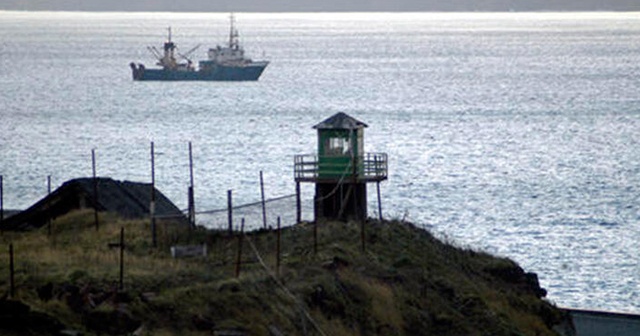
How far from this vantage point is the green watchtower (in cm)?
4575

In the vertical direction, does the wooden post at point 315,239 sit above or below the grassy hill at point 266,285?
above

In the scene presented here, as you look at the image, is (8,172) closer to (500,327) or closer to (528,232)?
(528,232)

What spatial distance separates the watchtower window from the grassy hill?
2826 mm

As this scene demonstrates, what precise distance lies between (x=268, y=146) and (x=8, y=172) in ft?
70.3

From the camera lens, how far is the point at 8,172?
9256 cm

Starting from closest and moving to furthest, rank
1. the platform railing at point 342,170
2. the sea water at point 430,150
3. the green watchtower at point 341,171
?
1. the green watchtower at point 341,171
2. the platform railing at point 342,170
3. the sea water at point 430,150

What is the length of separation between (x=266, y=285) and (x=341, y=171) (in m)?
11.1

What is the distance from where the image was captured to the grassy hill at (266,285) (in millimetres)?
32125

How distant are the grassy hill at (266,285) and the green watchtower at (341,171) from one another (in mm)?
1411

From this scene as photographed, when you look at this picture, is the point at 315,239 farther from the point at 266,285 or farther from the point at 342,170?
the point at 342,170

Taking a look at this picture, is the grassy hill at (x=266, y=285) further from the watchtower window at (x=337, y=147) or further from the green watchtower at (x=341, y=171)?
the watchtower window at (x=337, y=147)

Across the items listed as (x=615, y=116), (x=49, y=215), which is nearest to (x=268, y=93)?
(x=615, y=116)

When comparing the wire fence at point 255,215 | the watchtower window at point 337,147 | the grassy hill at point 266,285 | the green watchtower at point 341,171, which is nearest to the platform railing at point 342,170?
the green watchtower at point 341,171

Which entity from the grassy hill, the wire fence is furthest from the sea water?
the grassy hill
